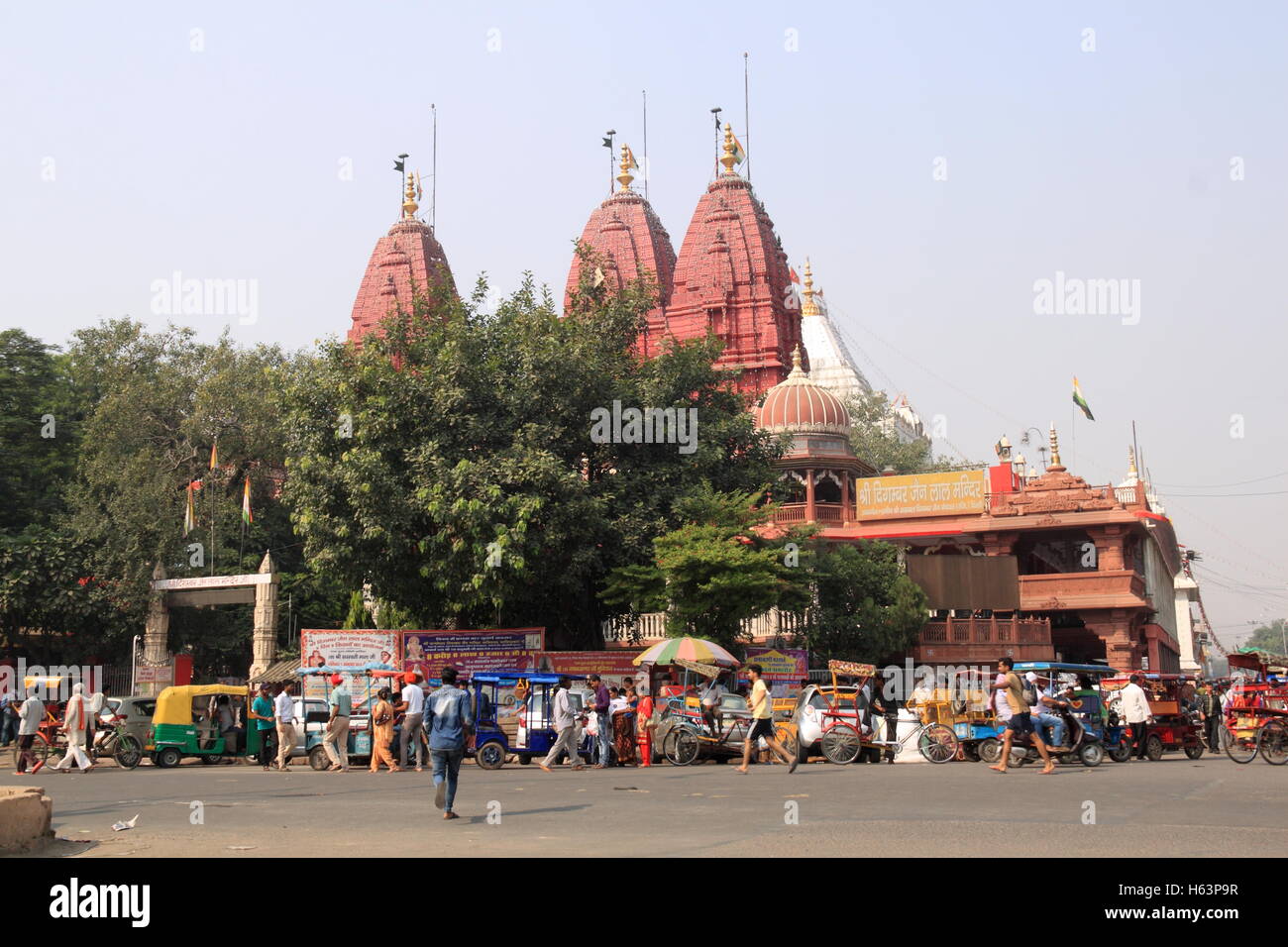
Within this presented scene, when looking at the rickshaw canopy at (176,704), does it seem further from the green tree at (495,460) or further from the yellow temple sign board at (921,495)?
the yellow temple sign board at (921,495)

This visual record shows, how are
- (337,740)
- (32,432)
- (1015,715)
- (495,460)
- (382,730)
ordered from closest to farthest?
1. (1015,715)
2. (382,730)
3. (337,740)
4. (495,460)
5. (32,432)

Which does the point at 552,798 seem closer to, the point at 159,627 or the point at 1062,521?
the point at 159,627

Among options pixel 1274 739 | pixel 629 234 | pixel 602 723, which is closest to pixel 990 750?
pixel 1274 739

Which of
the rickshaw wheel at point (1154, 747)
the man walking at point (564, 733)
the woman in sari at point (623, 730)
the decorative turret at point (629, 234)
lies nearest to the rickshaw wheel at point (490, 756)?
the man walking at point (564, 733)

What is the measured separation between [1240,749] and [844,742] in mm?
6321

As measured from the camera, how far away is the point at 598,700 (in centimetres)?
2131

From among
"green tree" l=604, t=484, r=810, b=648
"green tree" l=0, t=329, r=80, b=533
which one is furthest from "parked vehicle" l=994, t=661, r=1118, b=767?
"green tree" l=0, t=329, r=80, b=533

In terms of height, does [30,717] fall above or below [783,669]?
below

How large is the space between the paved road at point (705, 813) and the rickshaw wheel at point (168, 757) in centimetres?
447

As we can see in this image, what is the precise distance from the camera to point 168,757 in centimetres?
2331

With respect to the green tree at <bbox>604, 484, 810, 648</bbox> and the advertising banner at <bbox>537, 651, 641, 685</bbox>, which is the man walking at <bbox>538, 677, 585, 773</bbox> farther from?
the green tree at <bbox>604, 484, 810, 648</bbox>

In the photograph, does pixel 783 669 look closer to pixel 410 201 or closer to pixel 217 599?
pixel 217 599

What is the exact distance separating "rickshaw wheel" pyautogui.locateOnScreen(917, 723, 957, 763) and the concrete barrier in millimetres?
14782
